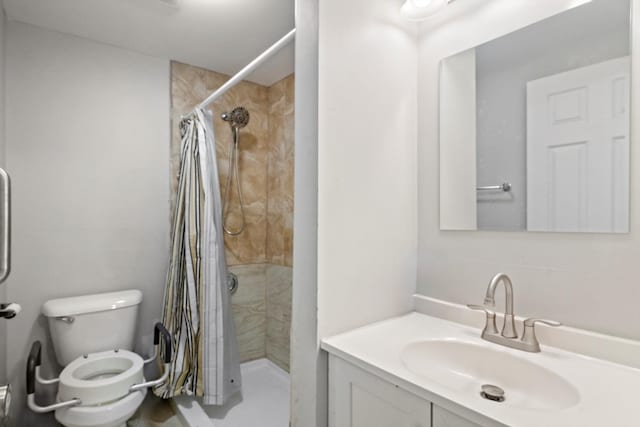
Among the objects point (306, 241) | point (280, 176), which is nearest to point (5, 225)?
point (306, 241)

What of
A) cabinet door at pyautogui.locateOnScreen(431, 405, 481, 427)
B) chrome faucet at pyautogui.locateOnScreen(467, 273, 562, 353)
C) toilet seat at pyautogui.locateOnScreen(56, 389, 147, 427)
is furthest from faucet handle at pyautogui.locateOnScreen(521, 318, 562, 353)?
toilet seat at pyautogui.locateOnScreen(56, 389, 147, 427)

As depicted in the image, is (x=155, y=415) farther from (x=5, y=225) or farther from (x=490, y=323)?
(x=490, y=323)

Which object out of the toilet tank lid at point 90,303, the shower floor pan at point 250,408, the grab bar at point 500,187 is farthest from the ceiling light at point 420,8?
the shower floor pan at point 250,408

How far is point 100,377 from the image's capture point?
1.69 m

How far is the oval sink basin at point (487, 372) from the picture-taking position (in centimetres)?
80

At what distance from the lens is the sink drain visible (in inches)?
33.7

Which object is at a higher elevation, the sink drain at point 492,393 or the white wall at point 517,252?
the white wall at point 517,252

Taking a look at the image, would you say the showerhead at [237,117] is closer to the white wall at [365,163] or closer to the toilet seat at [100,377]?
the white wall at [365,163]

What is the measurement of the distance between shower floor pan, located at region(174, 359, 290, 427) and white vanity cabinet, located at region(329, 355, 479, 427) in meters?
1.13

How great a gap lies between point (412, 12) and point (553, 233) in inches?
35.8

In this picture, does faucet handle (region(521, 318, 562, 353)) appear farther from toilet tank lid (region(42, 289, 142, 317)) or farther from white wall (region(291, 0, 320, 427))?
toilet tank lid (region(42, 289, 142, 317))

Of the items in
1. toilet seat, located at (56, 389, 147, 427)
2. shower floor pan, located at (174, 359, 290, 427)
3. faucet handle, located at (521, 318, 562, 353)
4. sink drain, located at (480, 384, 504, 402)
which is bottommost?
shower floor pan, located at (174, 359, 290, 427)

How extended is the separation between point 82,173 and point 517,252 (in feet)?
7.34

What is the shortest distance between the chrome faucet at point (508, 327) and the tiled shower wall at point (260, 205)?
1.51 meters
